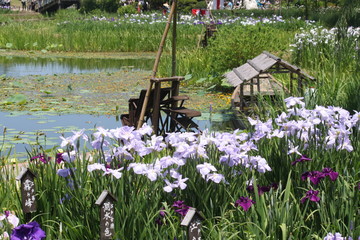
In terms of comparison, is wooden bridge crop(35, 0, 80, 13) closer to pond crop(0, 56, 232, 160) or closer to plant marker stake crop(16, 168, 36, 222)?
pond crop(0, 56, 232, 160)

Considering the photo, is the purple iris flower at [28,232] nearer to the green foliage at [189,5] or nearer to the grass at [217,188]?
the grass at [217,188]

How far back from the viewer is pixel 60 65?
50.5ft

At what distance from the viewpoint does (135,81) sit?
477 inches

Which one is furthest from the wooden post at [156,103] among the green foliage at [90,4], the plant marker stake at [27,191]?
the green foliage at [90,4]

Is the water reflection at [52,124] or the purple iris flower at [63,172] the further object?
the water reflection at [52,124]

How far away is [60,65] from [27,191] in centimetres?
1273

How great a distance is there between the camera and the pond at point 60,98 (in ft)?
24.0

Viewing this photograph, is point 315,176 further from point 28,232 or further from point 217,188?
point 28,232

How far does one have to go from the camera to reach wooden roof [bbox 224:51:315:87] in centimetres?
702

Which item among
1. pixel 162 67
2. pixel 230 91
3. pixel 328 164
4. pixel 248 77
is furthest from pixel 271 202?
pixel 162 67

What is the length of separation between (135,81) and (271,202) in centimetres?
949

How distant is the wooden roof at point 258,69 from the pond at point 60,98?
2.41 feet

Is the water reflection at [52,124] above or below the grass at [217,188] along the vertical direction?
below

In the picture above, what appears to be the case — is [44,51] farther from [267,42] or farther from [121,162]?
[121,162]
